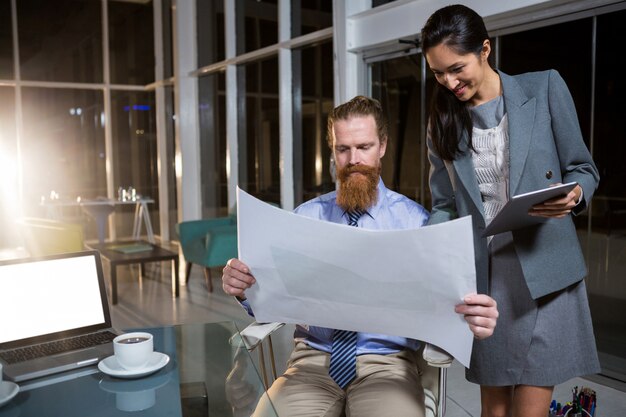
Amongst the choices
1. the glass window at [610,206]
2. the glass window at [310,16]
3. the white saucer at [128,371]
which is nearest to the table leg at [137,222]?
the glass window at [310,16]

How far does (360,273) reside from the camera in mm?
1245

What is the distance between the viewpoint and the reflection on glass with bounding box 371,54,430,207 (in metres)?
4.49

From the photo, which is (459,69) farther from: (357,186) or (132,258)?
(132,258)

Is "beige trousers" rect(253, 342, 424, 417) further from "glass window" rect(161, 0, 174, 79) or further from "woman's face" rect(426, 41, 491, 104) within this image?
"glass window" rect(161, 0, 174, 79)

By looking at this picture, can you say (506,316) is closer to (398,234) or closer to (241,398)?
(398,234)

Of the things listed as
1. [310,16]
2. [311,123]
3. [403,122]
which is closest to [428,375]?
[403,122]

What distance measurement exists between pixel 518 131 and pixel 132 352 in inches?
46.0

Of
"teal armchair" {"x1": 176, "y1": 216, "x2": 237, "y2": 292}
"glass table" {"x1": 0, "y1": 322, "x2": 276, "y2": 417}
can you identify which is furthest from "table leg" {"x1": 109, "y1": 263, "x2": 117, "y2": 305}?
"glass table" {"x1": 0, "y1": 322, "x2": 276, "y2": 417}

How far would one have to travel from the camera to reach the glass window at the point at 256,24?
6.38 meters

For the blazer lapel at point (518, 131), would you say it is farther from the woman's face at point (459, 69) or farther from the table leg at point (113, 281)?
the table leg at point (113, 281)

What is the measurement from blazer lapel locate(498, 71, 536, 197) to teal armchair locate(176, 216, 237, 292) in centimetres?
424

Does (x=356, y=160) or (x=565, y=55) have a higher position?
(x=565, y=55)

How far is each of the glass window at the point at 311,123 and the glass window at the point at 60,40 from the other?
5.06 m

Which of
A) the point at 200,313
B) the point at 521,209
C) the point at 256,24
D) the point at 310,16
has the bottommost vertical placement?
the point at 200,313
